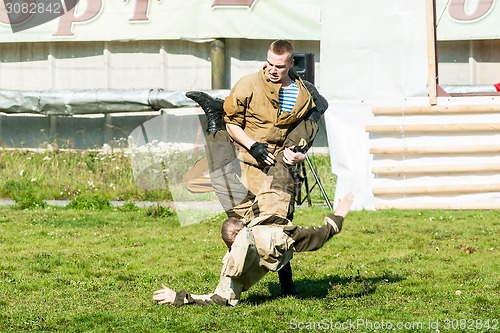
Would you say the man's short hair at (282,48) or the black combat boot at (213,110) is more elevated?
the man's short hair at (282,48)

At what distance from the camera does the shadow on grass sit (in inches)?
317

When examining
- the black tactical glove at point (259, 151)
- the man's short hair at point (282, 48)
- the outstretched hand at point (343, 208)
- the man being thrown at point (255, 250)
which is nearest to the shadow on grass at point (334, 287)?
the man being thrown at point (255, 250)

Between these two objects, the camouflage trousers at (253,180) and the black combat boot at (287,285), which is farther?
the black combat boot at (287,285)

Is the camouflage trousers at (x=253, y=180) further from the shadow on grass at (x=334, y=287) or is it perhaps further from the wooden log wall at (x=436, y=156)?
the wooden log wall at (x=436, y=156)

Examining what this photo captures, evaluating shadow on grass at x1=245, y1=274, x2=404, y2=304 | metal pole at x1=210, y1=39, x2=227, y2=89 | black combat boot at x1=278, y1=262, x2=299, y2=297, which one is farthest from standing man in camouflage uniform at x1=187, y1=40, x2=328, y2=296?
metal pole at x1=210, y1=39, x2=227, y2=89

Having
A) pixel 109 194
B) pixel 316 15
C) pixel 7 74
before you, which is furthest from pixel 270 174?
pixel 7 74

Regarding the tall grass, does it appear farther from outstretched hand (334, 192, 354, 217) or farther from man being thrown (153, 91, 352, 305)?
outstretched hand (334, 192, 354, 217)

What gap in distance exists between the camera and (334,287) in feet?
27.7

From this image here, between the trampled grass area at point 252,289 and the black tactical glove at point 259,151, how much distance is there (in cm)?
114

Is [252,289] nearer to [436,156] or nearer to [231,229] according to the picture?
[231,229]

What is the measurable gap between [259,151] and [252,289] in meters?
1.55

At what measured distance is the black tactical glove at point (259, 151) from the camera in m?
7.43

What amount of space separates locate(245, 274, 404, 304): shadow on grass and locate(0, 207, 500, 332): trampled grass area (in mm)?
13

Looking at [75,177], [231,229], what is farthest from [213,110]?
[75,177]
